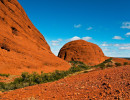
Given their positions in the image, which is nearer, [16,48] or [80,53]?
[16,48]

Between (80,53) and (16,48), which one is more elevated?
(80,53)

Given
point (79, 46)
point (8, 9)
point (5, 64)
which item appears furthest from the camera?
point (79, 46)

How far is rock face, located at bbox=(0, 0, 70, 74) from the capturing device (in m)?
11.2

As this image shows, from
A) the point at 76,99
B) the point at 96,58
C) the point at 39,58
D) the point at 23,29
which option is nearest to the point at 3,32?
the point at 23,29

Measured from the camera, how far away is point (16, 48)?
1294cm

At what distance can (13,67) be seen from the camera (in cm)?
1102

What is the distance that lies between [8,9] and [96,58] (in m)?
30.2

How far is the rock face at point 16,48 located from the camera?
11.2 metres

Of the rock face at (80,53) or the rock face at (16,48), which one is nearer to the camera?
the rock face at (16,48)

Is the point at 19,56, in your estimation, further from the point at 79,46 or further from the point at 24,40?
the point at 79,46

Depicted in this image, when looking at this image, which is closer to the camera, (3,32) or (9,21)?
(3,32)

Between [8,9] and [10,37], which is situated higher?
[8,9]

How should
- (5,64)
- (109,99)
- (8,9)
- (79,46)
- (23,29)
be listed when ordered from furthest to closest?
1. (79,46)
2. (23,29)
3. (8,9)
4. (5,64)
5. (109,99)

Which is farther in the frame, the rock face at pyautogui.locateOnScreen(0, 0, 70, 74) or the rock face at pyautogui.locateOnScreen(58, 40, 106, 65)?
the rock face at pyautogui.locateOnScreen(58, 40, 106, 65)
